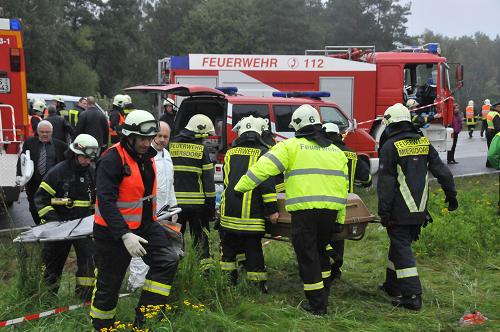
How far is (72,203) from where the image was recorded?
18.4 ft

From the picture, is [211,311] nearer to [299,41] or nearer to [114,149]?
[114,149]

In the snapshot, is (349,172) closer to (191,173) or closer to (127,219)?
(191,173)

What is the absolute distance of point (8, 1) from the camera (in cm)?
4059

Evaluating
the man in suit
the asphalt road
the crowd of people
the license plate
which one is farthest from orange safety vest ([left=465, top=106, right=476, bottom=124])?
the man in suit

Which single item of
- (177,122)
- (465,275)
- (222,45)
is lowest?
(465,275)

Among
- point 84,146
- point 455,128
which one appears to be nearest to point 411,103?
point 455,128

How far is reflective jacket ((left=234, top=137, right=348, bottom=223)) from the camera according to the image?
519cm

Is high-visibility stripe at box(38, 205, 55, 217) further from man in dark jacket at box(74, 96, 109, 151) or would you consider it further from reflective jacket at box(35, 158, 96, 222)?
man in dark jacket at box(74, 96, 109, 151)

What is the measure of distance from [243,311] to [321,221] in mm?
997

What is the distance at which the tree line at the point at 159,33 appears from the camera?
145 feet

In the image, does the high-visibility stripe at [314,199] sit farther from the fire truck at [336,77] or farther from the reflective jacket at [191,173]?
the fire truck at [336,77]

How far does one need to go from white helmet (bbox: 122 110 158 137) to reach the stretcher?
73.5 inches

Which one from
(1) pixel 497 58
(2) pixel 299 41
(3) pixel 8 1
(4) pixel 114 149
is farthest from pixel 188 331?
(1) pixel 497 58

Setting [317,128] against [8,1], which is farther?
[8,1]
